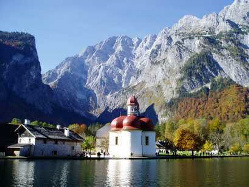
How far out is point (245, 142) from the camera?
15175 centimetres

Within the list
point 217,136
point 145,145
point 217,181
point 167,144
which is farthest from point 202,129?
point 217,181

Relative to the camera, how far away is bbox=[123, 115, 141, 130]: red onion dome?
9866 cm

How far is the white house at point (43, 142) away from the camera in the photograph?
274 ft

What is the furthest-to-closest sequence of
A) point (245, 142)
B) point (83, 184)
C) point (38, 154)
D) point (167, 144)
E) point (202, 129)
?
point (202, 129) < point (245, 142) < point (167, 144) < point (38, 154) < point (83, 184)

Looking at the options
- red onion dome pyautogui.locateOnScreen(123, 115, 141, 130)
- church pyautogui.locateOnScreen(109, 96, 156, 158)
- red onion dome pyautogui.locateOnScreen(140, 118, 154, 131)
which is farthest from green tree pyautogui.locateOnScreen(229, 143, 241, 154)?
red onion dome pyautogui.locateOnScreen(123, 115, 141, 130)

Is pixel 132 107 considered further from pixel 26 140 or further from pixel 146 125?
pixel 26 140

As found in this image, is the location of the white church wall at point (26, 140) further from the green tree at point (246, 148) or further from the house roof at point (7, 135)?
the green tree at point (246, 148)

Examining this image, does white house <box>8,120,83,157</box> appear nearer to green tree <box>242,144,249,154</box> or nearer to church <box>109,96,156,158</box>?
church <box>109,96,156,158</box>

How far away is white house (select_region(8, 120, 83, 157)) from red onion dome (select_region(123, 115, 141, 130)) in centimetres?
1450

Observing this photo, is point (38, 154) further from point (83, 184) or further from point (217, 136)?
point (217, 136)

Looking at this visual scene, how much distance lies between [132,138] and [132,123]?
14.0 feet

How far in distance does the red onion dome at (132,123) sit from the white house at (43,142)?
14.5 m

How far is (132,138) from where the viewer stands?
9819 centimetres

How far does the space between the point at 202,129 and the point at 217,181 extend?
14033 cm
